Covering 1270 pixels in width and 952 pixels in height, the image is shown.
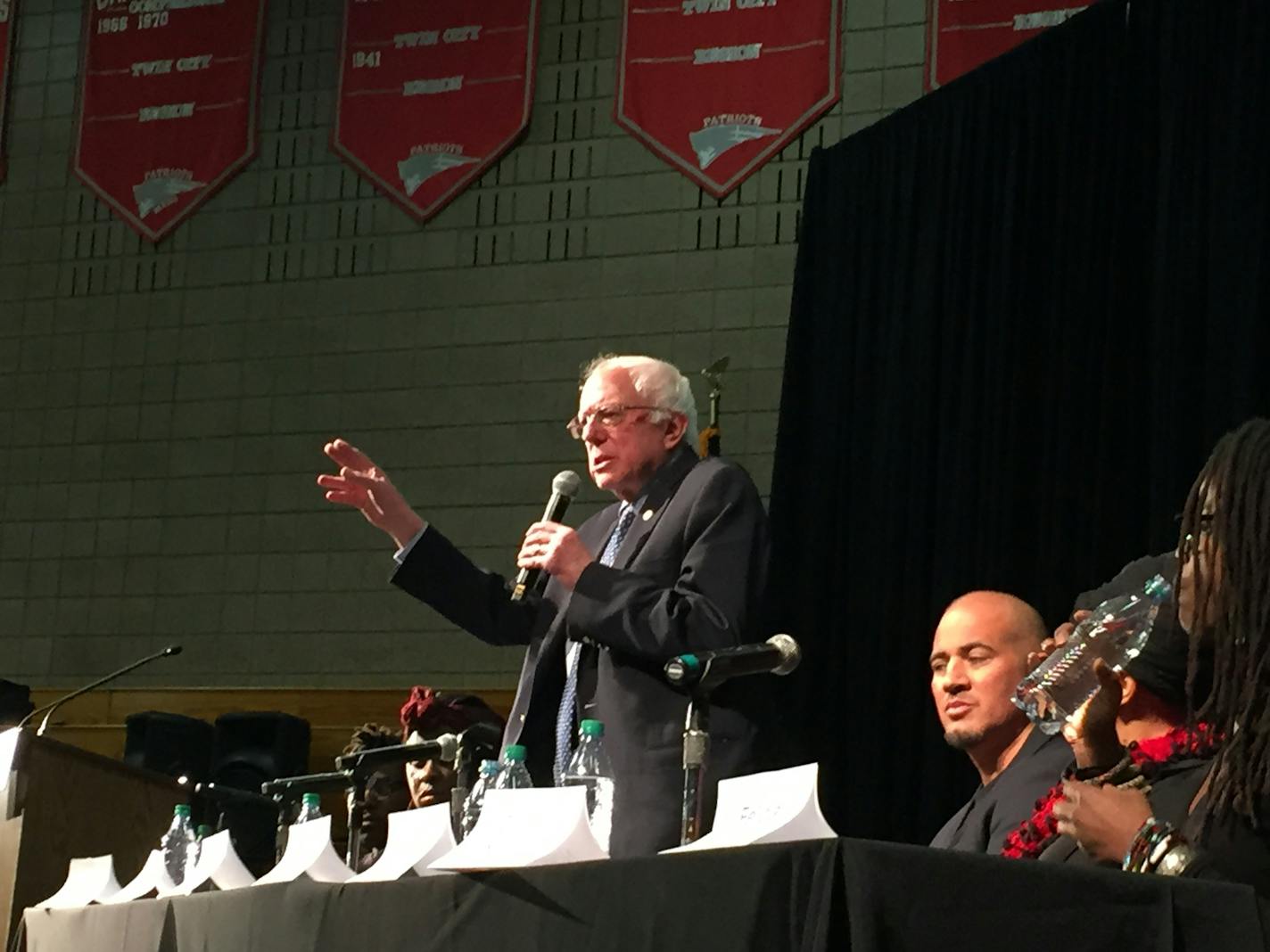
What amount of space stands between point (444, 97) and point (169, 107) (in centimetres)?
122

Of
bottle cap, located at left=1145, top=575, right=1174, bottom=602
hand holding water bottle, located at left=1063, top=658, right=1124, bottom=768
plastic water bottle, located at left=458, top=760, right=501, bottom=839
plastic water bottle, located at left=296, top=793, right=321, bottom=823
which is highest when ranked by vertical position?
bottle cap, located at left=1145, top=575, right=1174, bottom=602

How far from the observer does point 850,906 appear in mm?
1556


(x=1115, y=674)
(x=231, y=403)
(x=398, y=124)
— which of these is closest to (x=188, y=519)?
(x=231, y=403)

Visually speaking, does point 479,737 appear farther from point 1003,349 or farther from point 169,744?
point 169,744

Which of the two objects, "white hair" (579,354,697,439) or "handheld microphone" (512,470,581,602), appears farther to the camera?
"white hair" (579,354,697,439)

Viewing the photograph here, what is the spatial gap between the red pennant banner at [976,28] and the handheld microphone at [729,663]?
431 centimetres

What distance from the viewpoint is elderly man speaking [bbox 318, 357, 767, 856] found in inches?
111

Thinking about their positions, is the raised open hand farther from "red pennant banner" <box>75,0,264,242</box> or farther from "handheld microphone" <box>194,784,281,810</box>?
"red pennant banner" <box>75,0,264,242</box>

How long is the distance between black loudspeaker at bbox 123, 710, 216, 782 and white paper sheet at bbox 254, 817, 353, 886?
13.0ft

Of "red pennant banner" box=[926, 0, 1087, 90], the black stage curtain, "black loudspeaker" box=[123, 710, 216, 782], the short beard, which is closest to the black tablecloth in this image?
the short beard

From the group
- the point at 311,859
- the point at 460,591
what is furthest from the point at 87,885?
the point at 460,591

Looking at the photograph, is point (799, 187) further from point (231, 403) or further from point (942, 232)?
point (231, 403)

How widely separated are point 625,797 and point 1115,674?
2.94 feet

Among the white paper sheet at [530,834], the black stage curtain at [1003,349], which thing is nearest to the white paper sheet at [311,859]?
the white paper sheet at [530,834]
